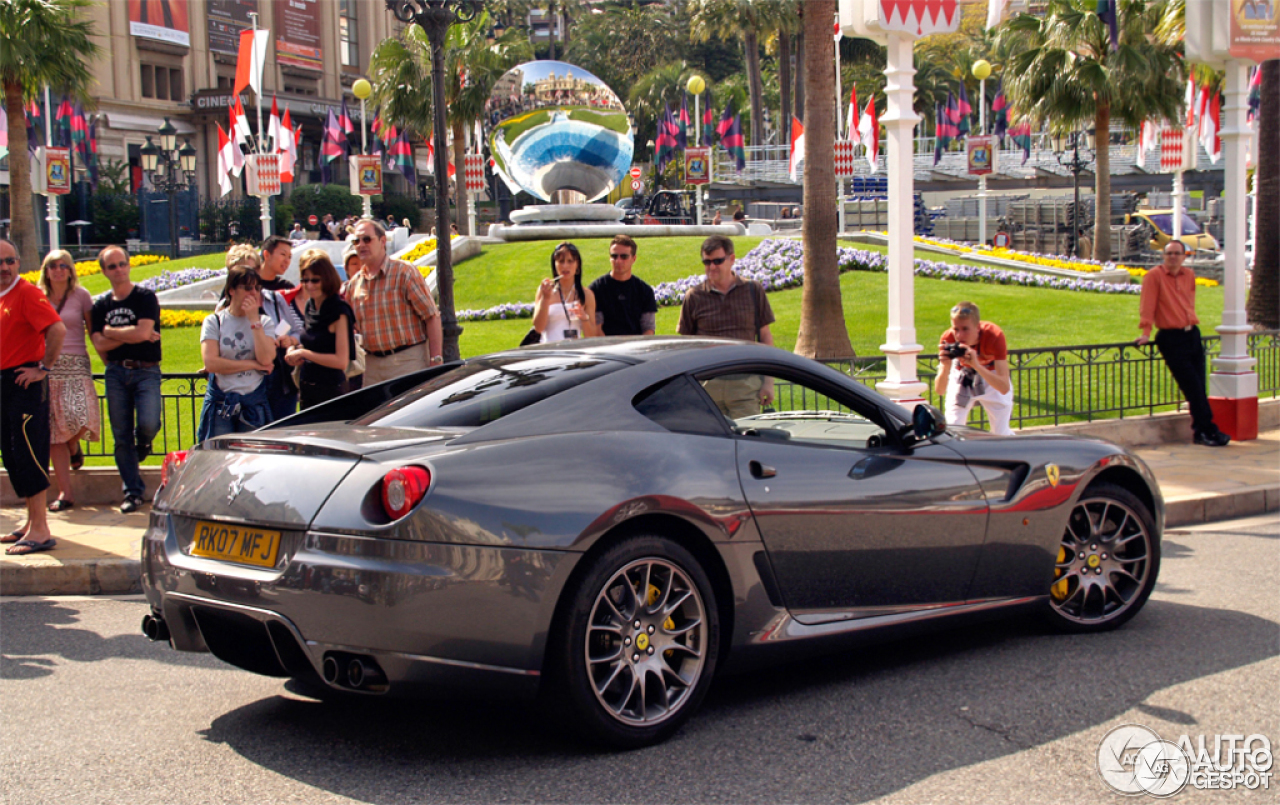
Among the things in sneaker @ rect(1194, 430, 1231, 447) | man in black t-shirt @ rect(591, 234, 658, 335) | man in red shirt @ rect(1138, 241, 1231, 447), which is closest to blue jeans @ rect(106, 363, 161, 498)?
man in black t-shirt @ rect(591, 234, 658, 335)

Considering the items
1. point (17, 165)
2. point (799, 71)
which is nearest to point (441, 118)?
point (17, 165)

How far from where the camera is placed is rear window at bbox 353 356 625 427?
434 cm

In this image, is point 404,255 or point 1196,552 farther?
point 404,255

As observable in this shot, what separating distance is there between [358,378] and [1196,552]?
18.4ft

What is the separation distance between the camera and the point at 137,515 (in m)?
8.66

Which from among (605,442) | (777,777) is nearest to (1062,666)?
(777,777)

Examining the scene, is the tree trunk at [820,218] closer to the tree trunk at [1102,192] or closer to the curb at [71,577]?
the curb at [71,577]

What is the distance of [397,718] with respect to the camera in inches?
177

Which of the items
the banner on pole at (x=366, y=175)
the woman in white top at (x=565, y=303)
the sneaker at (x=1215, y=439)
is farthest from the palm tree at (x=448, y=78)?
the woman in white top at (x=565, y=303)

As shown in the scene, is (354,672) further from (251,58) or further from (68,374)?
(251,58)

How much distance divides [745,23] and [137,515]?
184 feet

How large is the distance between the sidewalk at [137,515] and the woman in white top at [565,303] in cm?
292

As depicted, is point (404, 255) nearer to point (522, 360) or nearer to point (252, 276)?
point (252, 276)

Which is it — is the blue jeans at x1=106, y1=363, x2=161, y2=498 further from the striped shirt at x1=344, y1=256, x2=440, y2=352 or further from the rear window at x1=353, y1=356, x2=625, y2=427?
the rear window at x1=353, y1=356, x2=625, y2=427
